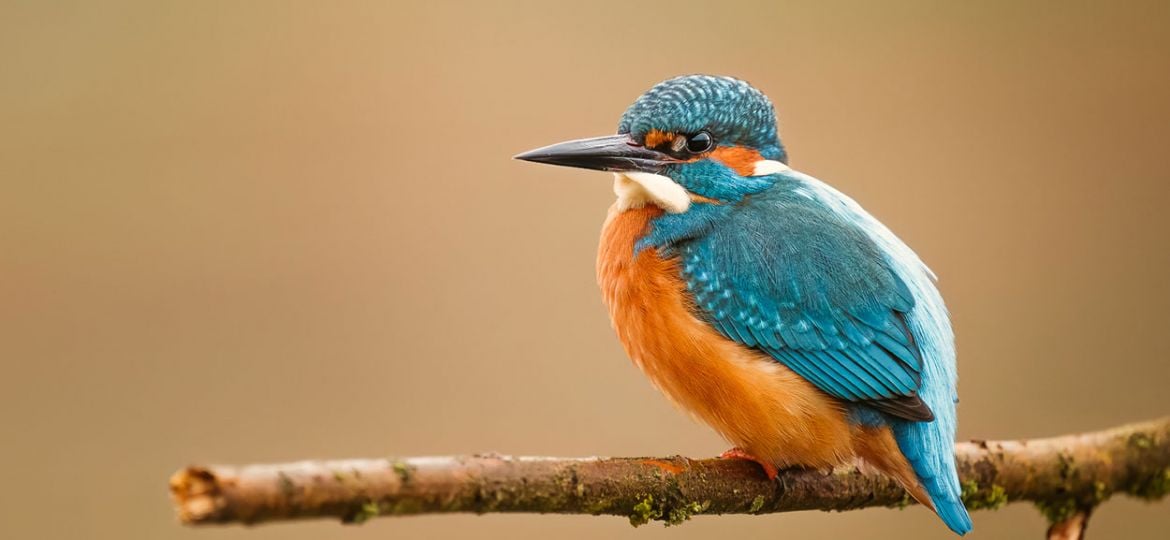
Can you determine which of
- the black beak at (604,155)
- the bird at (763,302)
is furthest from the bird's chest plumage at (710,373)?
the black beak at (604,155)

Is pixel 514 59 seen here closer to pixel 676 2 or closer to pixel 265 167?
pixel 676 2

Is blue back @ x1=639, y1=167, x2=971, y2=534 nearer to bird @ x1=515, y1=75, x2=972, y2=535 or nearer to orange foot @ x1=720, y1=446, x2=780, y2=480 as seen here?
bird @ x1=515, y1=75, x2=972, y2=535

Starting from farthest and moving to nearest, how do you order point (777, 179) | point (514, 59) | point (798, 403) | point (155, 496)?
point (514, 59) < point (155, 496) < point (777, 179) < point (798, 403)

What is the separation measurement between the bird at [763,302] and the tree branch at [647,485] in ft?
0.31

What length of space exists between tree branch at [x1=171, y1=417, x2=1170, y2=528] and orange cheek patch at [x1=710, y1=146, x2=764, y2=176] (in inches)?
27.9

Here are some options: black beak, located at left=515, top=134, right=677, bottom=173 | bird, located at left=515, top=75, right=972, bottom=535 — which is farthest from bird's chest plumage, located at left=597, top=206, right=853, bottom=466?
black beak, located at left=515, top=134, right=677, bottom=173

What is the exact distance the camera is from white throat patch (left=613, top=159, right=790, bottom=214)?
276 cm

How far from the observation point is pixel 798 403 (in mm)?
2512

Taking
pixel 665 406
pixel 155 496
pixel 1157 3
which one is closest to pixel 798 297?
pixel 665 406

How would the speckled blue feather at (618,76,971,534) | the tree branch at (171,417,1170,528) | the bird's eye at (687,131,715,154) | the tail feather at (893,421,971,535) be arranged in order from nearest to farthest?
the tree branch at (171,417,1170,528) → the tail feather at (893,421,971,535) → the speckled blue feather at (618,76,971,534) → the bird's eye at (687,131,715,154)

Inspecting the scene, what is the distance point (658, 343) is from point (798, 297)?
0.32 m

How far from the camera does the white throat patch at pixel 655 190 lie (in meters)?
2.76

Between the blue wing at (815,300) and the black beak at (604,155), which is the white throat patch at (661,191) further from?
the blue wing at (815,300)

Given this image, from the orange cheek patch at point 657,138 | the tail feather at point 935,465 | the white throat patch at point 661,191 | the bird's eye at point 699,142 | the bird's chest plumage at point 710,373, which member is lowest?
the tail feather at point 935,465
